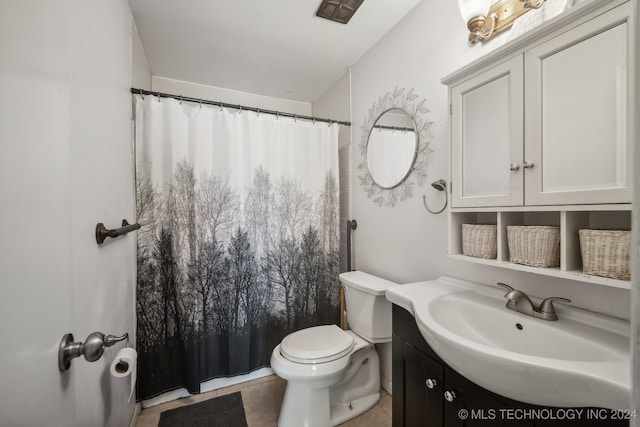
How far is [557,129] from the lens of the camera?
74cm

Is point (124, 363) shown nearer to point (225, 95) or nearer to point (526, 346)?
point (526, 346)

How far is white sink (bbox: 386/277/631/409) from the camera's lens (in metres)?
0.53

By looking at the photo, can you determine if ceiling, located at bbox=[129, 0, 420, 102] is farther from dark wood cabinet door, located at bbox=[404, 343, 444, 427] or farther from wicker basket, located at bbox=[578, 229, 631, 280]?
dark wood cabinet door, located at bbox=[404, 343, 444, 427]

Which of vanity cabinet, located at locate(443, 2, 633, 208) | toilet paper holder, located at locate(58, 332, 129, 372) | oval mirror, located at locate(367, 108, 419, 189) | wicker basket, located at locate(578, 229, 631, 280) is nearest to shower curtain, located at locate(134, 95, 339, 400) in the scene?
oval mirror, located at locate(367, 108, 419, 189)

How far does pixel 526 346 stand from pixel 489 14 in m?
1.26

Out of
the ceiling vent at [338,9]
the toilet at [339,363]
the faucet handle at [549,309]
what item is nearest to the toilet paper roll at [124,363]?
the toilet at [339,363]

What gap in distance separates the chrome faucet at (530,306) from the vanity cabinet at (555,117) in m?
0.32

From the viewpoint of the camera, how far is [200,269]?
1631 millimetres

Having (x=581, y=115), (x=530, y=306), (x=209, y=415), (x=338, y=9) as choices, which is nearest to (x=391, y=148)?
(x=338, y=9)

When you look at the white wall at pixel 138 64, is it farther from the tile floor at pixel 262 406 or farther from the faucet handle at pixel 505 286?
the faucet handle at pixel 505 286

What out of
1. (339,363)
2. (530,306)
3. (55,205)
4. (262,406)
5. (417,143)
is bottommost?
(262,406)

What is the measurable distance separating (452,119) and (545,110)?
0.32 m

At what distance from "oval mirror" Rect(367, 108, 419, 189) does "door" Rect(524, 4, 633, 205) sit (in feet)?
2.19

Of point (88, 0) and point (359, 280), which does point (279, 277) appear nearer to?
point (359, 280)
